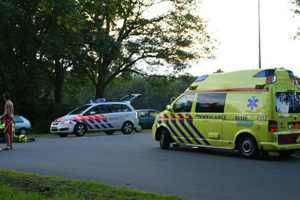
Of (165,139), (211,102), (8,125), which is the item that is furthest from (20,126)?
(211,102)

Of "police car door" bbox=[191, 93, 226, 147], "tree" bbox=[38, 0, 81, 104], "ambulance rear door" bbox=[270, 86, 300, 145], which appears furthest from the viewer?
"tree" bbox=[38, 0, 81, 104]

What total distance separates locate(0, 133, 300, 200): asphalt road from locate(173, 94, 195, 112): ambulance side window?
1457mm

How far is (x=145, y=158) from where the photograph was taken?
11484 millimetres

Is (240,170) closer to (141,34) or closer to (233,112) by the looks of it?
(233,112)

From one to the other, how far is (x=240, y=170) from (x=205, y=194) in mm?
2865

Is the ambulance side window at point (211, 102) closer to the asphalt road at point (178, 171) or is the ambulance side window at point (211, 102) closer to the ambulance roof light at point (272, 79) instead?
the asphalt road at point (178, 171)

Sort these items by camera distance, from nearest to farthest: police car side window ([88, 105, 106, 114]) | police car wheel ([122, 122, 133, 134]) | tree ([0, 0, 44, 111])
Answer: police car side window ([88, 105, 106, 114]), police car wheel ([122, 122, 133, 134]), tree ([0, 0, 44, 111])

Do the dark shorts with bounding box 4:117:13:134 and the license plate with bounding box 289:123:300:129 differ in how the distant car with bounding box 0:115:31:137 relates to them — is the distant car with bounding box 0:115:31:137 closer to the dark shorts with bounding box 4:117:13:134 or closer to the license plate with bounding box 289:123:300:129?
the dark shorts with bounding box 4:117:13:134

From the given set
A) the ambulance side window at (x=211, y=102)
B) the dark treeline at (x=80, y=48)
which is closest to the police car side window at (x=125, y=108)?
the dark treeline at (x=80, y=48)

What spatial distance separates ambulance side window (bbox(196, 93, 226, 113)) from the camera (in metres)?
12.3

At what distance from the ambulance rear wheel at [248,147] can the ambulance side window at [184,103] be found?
2.26 metres

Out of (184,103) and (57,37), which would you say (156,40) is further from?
(184,103)

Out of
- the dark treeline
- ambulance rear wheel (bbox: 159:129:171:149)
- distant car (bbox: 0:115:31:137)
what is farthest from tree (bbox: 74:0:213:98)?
ambulance rear wheel (bbox: 159:129:171:149)

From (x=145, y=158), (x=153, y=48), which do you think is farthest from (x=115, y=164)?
(x=153, y=48)
